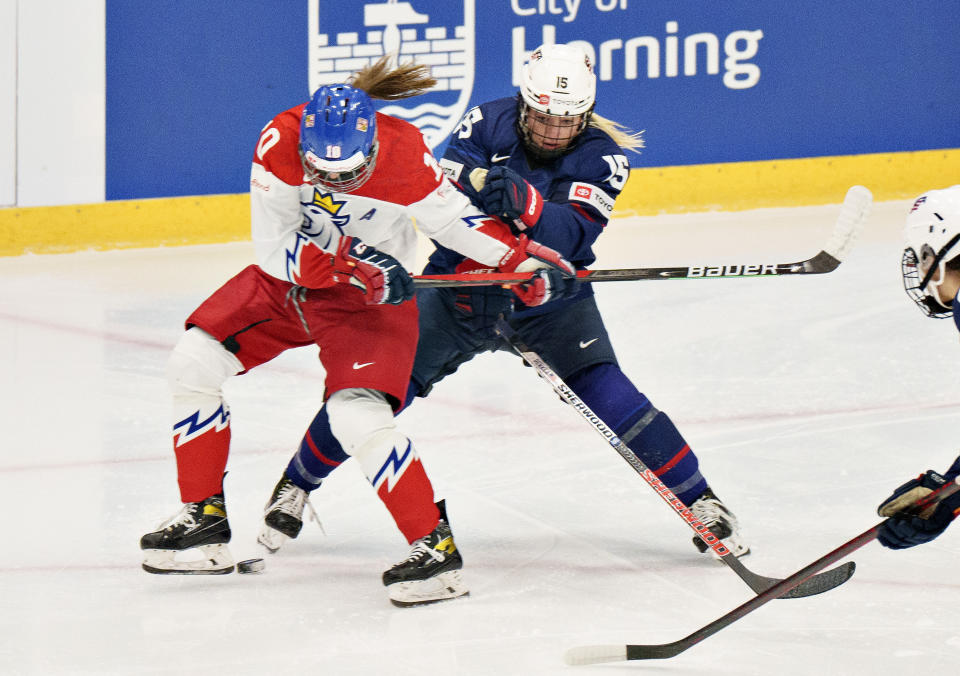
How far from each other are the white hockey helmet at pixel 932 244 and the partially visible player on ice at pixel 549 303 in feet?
2.89

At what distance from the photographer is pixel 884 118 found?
20.7 feet

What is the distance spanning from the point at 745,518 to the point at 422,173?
1.08 m

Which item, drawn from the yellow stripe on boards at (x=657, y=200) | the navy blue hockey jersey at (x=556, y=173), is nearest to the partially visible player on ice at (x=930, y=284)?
the navy blue hockey jersey at (x=556, y=173)

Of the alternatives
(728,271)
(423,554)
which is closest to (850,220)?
(728,271)

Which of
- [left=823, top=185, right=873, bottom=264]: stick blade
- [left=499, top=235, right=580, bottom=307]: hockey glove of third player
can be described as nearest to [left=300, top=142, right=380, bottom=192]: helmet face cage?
[left=499, top=235, right=580, bottom=307]: hockey glove of third player

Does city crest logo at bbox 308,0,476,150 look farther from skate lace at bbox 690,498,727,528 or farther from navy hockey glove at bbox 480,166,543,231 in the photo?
skate lace at bbox 690,498,727,528

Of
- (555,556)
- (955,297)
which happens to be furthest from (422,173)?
(955,297)

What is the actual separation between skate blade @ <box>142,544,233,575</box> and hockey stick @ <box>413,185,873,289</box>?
66cm

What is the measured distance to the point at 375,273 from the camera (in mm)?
2652

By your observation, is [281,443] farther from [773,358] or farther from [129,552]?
[773,358]

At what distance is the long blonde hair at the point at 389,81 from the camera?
281 cm

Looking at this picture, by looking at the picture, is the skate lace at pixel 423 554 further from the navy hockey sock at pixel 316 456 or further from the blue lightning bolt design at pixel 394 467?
the navy hockey sock at pixel 316 456

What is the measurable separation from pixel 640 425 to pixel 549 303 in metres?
0.32

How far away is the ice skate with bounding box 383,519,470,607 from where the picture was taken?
2668 millimetres
